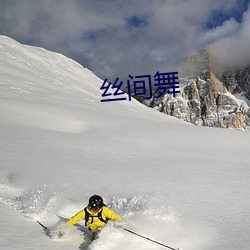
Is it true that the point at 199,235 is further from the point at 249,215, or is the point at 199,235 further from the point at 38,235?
the point at 38,235

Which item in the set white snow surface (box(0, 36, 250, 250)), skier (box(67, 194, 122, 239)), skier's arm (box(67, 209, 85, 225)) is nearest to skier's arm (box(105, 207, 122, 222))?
skier (box(67, 194, 122, 239))

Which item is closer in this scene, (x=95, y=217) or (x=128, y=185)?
(x=95, y=217)

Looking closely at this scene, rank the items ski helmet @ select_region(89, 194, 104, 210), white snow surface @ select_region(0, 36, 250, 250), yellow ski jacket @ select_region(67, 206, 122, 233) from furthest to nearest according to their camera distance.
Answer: yellow ski jacket @ select_region(67, 206, 122, 233) → ski helmet @ select_region(89, 194, 104, 210) → white snow surface @ select_region(0, 36, 250, 250)

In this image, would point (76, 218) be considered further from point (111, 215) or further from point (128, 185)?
point (128, 185)

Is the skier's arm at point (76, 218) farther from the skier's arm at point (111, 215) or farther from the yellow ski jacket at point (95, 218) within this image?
the skier's arm at point (111, 215)

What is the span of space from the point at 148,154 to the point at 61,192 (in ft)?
16.0

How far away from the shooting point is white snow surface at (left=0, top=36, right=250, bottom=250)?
17.4ft

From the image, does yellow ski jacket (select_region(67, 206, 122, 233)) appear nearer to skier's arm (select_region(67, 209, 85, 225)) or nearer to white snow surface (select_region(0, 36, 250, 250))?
skier's arm (select_region(67, 209, 85, 225))

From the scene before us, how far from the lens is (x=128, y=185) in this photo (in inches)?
309

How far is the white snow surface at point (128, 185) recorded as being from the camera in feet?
17.4

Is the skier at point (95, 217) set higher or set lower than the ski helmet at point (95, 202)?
lower

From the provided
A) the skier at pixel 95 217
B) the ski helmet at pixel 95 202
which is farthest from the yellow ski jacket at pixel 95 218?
the ski helmet at pixel 95 202

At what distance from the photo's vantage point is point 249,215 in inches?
232

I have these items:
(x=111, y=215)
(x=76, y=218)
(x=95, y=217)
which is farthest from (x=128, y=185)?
(x=76, y=218)
